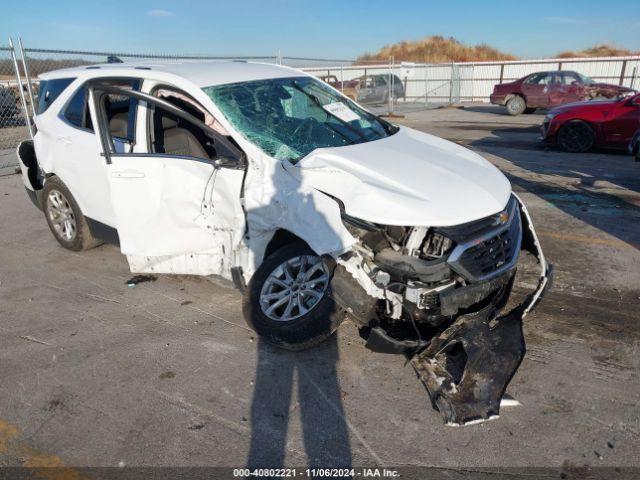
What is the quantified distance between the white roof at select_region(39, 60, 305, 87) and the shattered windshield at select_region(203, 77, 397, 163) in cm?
9

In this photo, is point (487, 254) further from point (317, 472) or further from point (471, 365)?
point (317, 472)

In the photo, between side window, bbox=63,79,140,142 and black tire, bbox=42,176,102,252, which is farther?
black tire, bbox=42,176,102,252

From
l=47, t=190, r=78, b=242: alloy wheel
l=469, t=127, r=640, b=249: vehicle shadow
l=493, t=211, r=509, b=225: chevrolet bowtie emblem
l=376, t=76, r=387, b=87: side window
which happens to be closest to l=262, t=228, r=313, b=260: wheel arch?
l=493, t=211, r=509, b=225: chevrolet bowtie emblem

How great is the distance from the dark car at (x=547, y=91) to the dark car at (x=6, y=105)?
54.9ft

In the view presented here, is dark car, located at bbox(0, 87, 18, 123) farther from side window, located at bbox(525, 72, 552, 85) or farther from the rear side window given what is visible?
side window, located at bbox(525, 72, 552, 85)

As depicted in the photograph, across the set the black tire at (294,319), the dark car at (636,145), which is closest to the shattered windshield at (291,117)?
the black tire at (294,319)

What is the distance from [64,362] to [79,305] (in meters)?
0.94

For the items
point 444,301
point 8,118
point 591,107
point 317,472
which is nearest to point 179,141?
point 444,301

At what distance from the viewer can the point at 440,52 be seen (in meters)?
53.2

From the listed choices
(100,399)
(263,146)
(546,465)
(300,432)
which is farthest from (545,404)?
(100,399)

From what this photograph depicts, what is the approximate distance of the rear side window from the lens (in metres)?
4.96

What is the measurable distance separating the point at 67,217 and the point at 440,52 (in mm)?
54135

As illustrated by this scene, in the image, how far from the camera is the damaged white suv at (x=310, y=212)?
303cm

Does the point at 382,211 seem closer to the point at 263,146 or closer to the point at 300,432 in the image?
the point at 263,146
